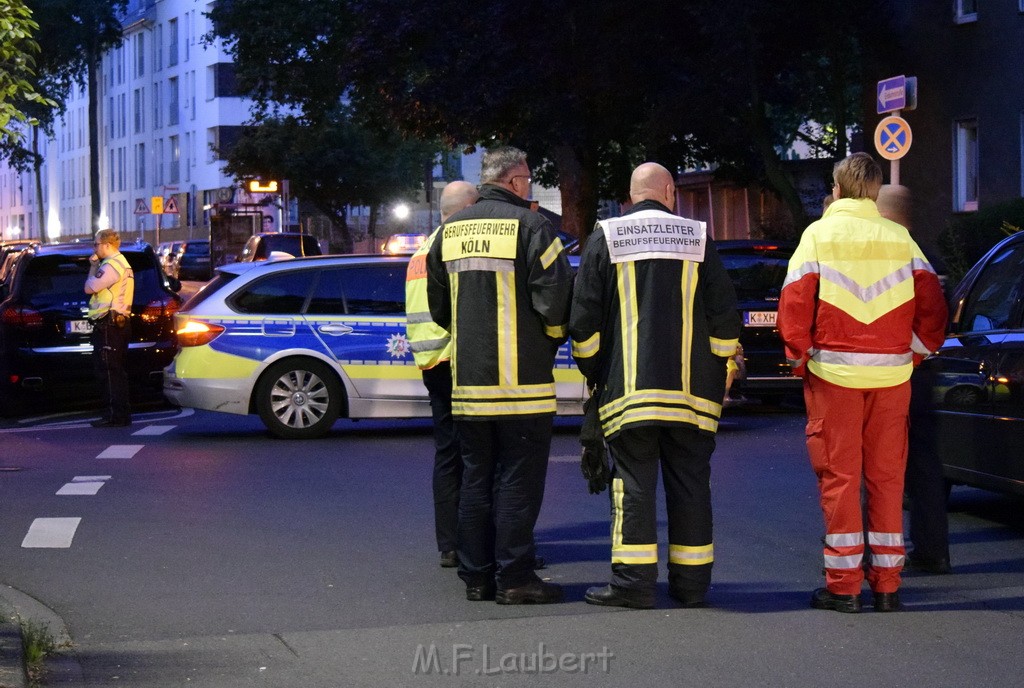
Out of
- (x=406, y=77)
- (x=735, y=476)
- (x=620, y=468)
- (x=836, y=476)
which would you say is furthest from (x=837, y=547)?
(x=406, y=77)

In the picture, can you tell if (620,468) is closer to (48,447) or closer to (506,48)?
(48,447)

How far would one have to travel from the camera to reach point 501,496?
722 centimetres

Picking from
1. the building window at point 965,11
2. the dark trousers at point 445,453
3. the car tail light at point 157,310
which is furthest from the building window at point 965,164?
the dark trousers at point 445,453

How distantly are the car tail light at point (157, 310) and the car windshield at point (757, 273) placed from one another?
5.63 m

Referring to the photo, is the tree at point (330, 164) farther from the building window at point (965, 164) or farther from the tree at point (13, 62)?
the tree at point (13, 62)

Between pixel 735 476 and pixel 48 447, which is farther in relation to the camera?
pixel 48 447

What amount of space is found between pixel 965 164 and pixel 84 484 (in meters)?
20.5

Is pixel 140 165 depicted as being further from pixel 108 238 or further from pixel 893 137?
pixel 893 137

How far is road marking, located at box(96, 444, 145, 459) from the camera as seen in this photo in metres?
13.2

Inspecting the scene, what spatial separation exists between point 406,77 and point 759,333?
63.4ft

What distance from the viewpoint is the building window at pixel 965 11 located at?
27766mm

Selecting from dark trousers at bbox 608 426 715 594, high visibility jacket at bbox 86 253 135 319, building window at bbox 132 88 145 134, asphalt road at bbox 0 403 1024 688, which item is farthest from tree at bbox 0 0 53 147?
building window at bbox 132 88 145 134

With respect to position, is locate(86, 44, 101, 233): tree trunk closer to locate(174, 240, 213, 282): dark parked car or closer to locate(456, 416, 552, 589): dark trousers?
locate(174, 240, 213, 282): dark parked car

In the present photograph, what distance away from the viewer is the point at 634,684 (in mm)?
5938
